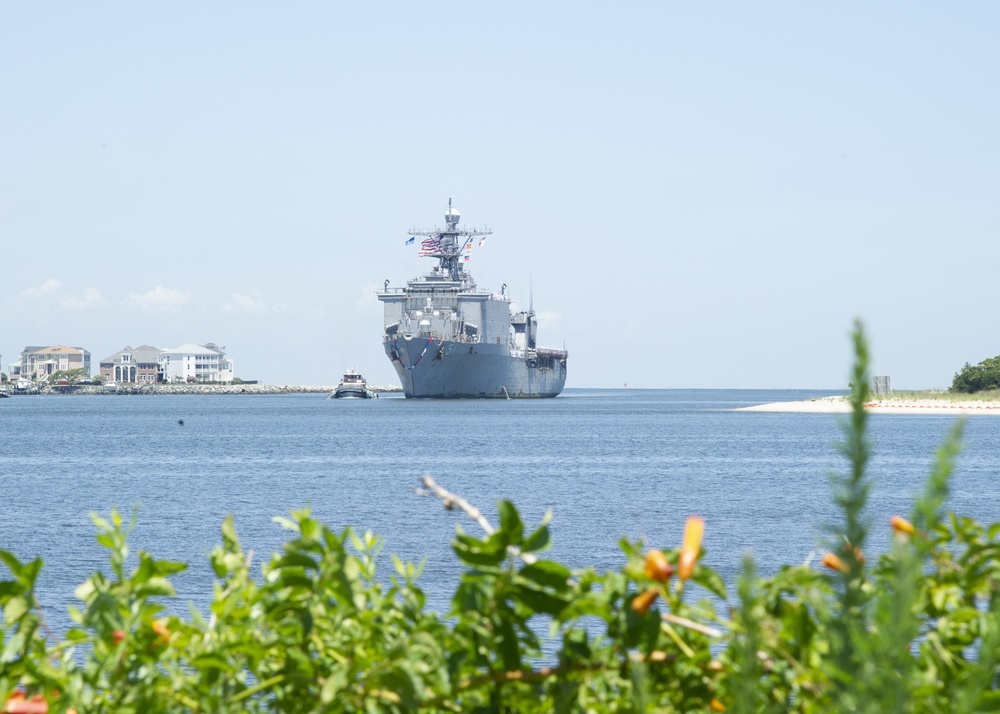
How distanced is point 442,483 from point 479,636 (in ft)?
132

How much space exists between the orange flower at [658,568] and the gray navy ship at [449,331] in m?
118

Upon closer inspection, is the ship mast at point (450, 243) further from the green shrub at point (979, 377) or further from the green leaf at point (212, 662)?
the green leaf at point (212, 662)

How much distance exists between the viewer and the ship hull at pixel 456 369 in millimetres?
123750

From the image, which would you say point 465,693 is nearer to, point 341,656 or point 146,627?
point 341,656

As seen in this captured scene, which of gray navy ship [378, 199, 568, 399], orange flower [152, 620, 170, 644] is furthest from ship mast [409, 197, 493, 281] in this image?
orange flower [152, 620, 170, 644]

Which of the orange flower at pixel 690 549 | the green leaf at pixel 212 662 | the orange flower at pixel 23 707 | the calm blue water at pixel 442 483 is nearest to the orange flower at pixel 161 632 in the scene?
the green leaf at pixel 212 662

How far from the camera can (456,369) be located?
12950 cm

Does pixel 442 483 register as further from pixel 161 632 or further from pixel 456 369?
pixel 456 369

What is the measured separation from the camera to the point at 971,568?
3.56 meters

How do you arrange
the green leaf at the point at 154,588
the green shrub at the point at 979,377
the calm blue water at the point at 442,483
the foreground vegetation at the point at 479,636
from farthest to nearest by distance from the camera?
the green shrub at the point at 979,377, the calm blue water at the point at 442,483, the green leaf at the point at 154,588, the foreground vegetation at the point at 479,636

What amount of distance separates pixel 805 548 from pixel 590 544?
4.79 m

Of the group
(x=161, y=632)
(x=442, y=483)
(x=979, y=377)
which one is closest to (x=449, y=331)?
(x=979, y=377)

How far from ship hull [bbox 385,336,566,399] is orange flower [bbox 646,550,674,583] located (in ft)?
388

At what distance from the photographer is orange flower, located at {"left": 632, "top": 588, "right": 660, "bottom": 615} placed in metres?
2.84
